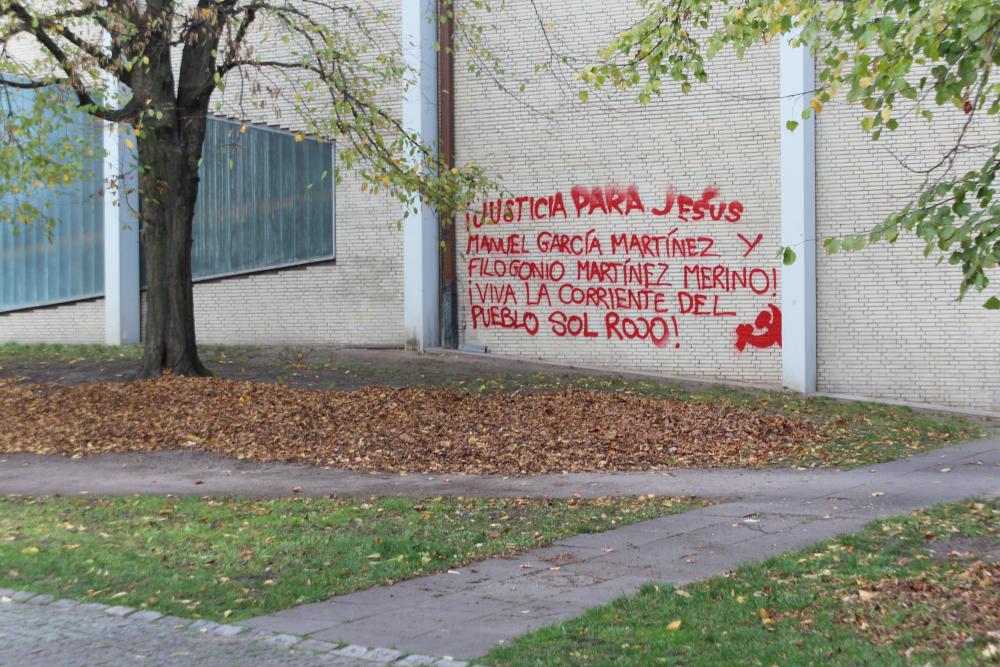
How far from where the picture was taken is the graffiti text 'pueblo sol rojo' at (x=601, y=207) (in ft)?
59.6

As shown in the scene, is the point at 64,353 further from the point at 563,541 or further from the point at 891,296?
the point at 563,541

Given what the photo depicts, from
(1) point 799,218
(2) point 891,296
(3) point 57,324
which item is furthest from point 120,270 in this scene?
(2) point 891,296

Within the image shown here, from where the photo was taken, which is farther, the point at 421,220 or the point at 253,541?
the point at 421,220

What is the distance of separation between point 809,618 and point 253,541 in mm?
4043

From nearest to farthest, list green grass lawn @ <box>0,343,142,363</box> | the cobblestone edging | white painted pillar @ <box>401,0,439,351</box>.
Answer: the cobblestone edging → green grass lawn @ <box>0,343,142,363</box> → white painted pillar @ <box>401,0,439,351</box>

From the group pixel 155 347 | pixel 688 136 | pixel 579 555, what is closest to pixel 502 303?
pixel 688 136

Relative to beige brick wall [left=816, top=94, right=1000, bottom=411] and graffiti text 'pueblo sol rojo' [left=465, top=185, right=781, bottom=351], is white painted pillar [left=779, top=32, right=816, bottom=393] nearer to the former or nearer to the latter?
beige brick wall [left=816, top=94, right=1000, bottom=411]

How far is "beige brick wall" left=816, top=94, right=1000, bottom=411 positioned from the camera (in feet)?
53.7

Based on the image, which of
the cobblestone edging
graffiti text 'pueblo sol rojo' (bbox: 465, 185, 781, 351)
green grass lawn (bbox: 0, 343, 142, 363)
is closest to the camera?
the cobblestone edging

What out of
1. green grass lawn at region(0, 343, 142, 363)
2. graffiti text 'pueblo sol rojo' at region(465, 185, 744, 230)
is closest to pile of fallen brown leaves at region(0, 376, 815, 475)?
green grass lawn at region(0, 343, 142, 363)

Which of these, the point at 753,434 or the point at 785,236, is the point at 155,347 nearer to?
the point at 753,434

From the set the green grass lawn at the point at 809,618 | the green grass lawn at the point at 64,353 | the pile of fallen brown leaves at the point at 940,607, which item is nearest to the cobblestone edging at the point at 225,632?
the green grass lawn at the point at 809,618

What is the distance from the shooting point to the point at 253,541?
779cm

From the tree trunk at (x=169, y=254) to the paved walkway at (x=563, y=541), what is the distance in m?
3.86
